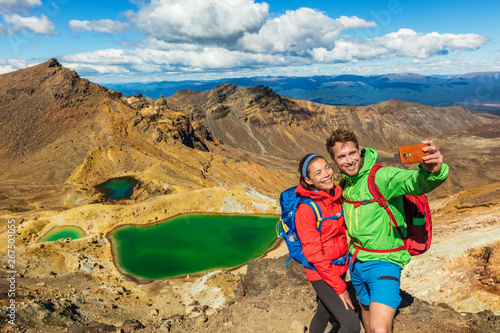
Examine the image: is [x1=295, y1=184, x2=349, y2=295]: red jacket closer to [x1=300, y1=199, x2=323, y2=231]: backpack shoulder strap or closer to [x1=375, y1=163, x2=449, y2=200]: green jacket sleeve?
[x1=300, y1=199, x2=323, y2=231]: backpack shoulder strap

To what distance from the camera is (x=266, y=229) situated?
35.4m

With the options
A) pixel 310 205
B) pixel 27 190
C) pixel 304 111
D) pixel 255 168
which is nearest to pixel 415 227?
pixel 310 205

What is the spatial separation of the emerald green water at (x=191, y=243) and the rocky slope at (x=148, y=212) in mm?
1493

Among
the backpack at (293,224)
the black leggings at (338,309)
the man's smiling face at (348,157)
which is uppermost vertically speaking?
the man's smiling face at (348,157)

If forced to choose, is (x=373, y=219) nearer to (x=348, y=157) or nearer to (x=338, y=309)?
(x=348, y=157)

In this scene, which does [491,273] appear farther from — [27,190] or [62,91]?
[62,91]

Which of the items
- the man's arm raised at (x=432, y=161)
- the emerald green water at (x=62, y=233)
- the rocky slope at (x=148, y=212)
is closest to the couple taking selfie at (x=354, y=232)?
the man's arm raised at (x=432, y=161)

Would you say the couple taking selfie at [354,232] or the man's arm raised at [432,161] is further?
the couple taking selfie at [354,232]

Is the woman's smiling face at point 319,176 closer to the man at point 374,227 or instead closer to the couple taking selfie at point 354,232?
the couple taking selfie at point 354,232

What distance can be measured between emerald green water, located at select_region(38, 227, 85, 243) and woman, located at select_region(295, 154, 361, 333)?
109 feet

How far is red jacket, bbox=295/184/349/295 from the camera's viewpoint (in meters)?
5.11

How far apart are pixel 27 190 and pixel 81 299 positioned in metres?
42.6

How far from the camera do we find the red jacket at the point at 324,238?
201 inches

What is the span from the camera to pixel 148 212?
36500 mm
